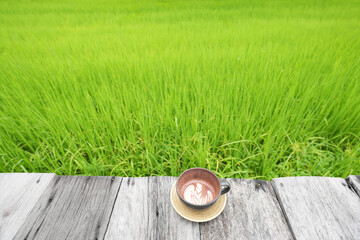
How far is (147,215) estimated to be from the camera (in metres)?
0.57

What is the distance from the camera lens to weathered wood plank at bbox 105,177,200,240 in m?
0.53

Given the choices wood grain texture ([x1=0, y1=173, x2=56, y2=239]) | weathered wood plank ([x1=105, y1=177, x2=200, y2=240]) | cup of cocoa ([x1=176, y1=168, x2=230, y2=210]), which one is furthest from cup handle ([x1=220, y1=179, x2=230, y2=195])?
wood grain texture ([x1=0, y1=173, x2=56, y2=239])

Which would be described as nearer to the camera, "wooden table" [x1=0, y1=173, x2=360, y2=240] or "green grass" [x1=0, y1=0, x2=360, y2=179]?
"wooden table" [x1=0, y1=173, x2=360, y2=240]

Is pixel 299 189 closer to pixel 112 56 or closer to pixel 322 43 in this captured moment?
pixel 112 56

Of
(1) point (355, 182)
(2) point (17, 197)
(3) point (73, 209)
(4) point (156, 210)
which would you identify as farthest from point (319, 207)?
(2) point (17, 197)

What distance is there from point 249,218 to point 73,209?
0.54m

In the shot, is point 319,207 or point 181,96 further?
point 181,96

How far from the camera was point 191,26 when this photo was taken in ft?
7.33

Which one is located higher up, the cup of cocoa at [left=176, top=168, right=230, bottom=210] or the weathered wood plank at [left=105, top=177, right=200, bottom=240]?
the cup of cocoa at [left=176, top=168, right=230, bottom=210]

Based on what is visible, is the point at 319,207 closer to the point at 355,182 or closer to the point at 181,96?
the point at 355,182

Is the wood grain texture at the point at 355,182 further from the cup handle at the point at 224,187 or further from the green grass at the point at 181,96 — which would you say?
the cup handle at the point at 224,187

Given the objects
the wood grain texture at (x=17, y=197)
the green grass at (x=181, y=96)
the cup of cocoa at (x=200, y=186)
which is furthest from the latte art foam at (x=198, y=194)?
the wood grain texture at (x=17, y=197)

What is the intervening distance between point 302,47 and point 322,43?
23 cm

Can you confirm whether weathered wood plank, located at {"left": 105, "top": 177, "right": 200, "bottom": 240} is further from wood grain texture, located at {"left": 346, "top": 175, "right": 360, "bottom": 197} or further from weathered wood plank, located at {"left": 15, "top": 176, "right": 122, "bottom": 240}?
wood grain texture, located at {"left": 346, "top": 175, "right": 360, "bottom": 197}
